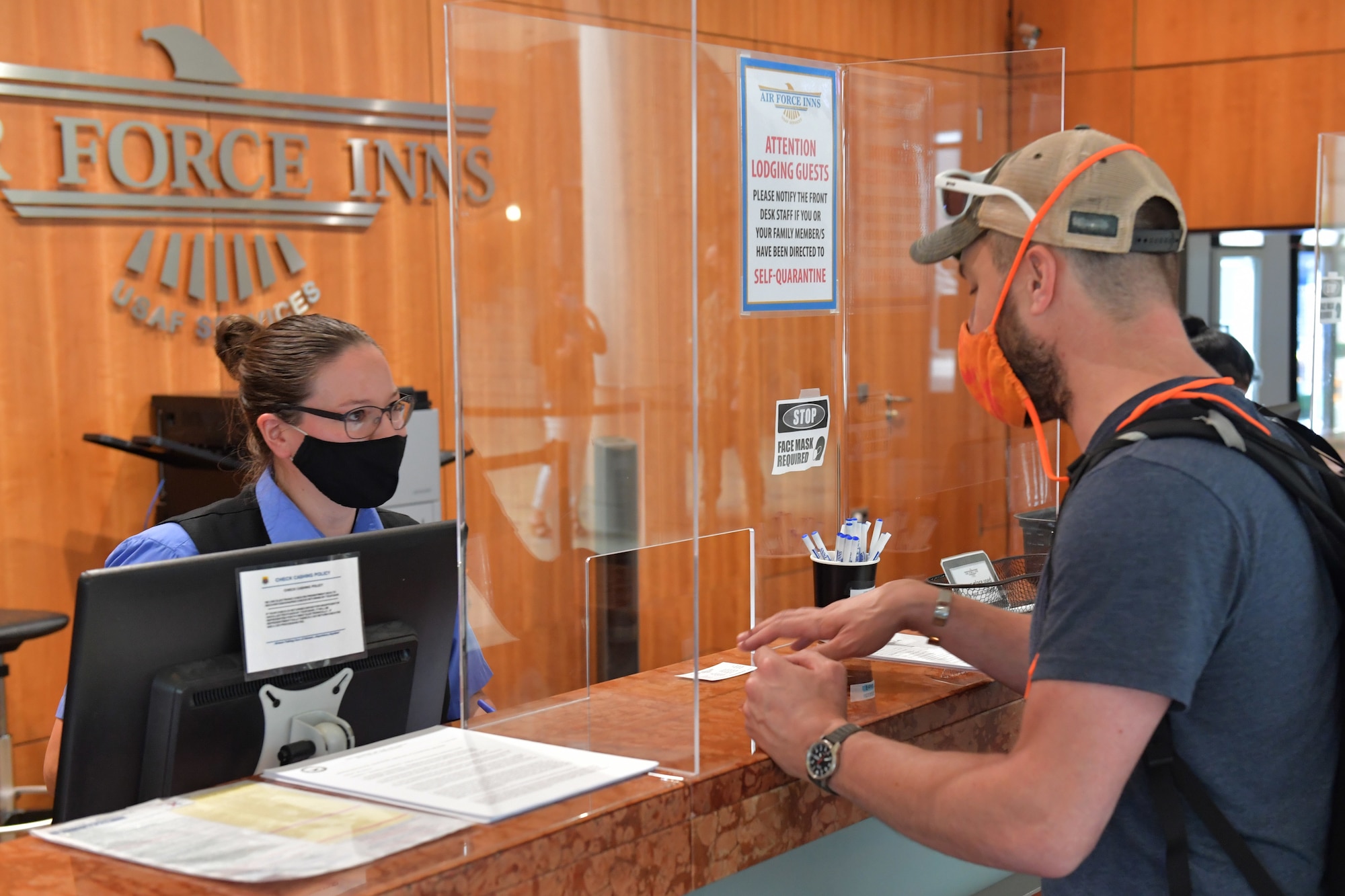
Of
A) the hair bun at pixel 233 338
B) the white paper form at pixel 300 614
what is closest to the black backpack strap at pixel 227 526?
the hair bun at pixel 233 338

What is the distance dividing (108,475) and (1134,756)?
3205 millimetres

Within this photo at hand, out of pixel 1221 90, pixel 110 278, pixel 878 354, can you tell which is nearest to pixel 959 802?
pixel 878 354

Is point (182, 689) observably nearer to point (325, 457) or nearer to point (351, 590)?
point (351, 590)

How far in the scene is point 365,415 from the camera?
2.26 m

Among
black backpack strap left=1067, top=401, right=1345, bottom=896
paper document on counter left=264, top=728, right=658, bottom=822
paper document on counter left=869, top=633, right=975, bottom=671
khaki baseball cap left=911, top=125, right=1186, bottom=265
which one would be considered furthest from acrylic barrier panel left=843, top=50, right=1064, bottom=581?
black backpack strap left=1067, top=401, right=1345, bottom=896

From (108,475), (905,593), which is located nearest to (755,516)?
(905,593)

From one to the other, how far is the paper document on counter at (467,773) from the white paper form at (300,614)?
0.41 feet

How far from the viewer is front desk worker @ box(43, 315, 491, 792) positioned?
216cm

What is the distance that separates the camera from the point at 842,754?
1.25m

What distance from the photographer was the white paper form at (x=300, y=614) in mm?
1397

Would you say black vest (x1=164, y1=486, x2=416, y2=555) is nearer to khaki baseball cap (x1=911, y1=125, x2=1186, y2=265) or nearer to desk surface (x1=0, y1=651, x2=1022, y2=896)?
desk surface (x1=0, y1=651, x2=1022, y2=896)

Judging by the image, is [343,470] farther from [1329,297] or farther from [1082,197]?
[1329,297]

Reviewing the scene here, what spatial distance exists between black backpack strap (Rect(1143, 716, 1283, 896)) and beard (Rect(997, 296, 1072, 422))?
346 mm

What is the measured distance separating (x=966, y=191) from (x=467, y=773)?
827 mm
